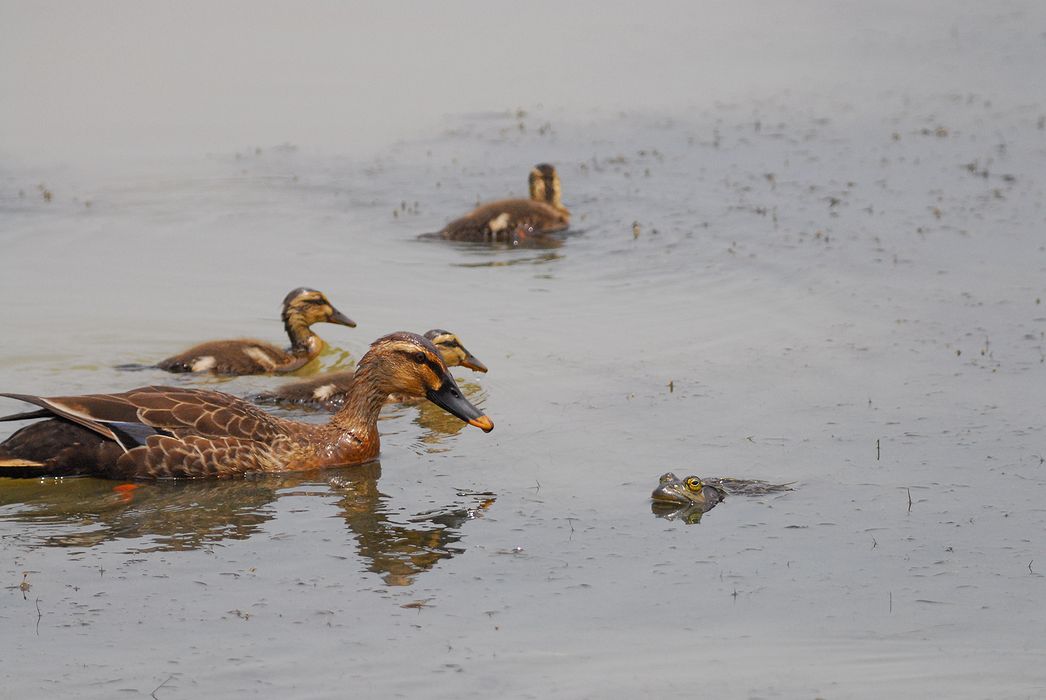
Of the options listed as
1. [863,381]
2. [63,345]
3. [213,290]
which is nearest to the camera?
[863,381]

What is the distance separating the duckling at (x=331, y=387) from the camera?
9.50 m

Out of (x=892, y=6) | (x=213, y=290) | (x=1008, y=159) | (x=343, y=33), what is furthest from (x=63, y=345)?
(x=892, y=6)

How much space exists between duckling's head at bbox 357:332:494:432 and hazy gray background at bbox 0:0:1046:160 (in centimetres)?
892

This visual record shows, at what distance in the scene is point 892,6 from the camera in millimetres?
23953

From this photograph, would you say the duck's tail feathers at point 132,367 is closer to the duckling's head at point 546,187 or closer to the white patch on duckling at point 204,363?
the white patch on duckling at point 204,363

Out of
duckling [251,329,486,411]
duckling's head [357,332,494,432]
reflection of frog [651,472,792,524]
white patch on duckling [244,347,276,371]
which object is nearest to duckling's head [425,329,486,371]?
duckling [251,329,486,411]

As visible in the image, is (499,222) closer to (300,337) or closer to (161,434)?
(300,337)

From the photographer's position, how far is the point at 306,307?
10.5 m

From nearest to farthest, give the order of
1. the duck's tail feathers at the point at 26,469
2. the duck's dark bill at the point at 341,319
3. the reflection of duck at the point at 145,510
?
1. the reflection of duck at the point at 145,510
2. the duck's tail feathers at the point at 26,469
3. the duck's dark bill at the point at 341,319

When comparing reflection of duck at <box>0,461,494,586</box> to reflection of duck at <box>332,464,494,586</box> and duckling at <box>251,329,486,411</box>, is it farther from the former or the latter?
duckling at <box>251,329,486,411</box>

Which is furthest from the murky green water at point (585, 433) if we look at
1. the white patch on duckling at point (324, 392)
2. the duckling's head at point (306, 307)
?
the white patch on duckling at point (324, 392)

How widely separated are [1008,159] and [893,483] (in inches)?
350

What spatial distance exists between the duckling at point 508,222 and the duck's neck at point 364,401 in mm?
5276

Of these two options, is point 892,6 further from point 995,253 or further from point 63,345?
point 63,345
